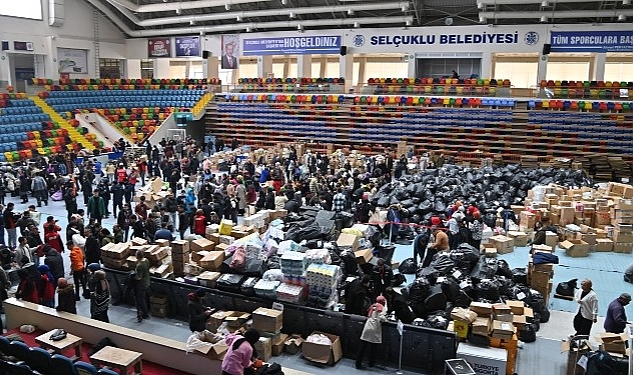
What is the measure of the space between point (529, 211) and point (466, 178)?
348 centimetres

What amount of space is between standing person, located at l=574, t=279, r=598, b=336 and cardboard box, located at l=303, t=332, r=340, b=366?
11.1 feet

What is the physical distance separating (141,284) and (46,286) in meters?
1.41

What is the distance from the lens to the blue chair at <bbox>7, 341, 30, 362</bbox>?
602cm

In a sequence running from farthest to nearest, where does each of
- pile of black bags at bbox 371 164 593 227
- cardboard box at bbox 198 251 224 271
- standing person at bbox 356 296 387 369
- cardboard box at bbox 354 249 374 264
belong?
pile of black bags at bbox 371 164 593 227
cardboard box at bbox 354 249 374 264
cardboard box at bbox 198 251 224 271
standing person at bbox 356 296 387 369

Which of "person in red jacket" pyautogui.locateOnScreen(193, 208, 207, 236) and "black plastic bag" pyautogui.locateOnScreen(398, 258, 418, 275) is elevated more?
"person in red jacket" pyautogui.locateOnScreen(193, 208, 207, 236)

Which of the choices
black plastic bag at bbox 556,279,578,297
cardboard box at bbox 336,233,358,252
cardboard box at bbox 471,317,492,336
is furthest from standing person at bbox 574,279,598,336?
cardboard box at bbox 336,233,358,252

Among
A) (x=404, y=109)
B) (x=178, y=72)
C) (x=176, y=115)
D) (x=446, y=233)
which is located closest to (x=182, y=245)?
(x=446, y=233)

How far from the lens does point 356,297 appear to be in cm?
725

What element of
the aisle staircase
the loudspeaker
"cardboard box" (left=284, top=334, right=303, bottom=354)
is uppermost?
the loudspeaker

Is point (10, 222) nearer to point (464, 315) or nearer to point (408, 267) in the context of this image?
point (408, 267)

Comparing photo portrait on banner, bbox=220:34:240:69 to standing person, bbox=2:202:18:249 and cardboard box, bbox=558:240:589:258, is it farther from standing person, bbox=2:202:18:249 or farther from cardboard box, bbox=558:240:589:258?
cardboard box, bbox=558:240:589:258

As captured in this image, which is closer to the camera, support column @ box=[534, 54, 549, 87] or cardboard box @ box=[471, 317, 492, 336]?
cardboard box @ box=[471, 317, 492, 336]

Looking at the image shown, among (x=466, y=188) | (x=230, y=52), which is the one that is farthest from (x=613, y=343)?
(x=230, y=52)

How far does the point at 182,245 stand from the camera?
8766mm
